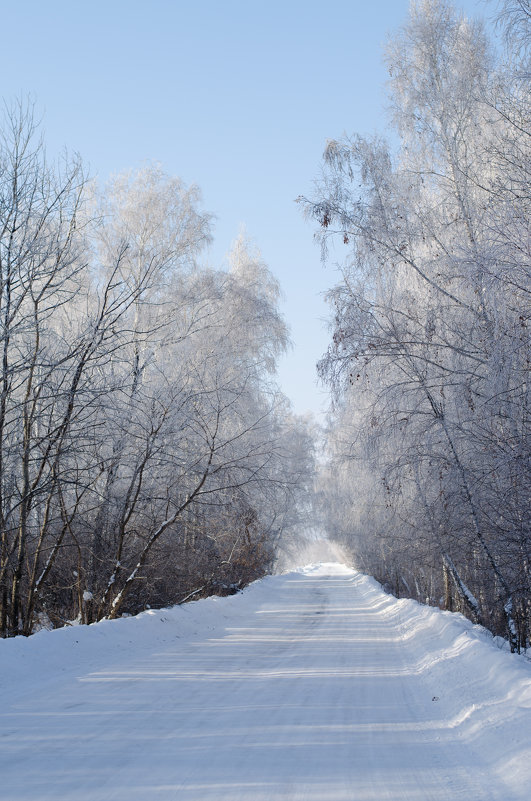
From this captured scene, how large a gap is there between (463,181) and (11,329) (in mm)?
7597

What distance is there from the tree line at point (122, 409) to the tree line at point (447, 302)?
308 centimetres

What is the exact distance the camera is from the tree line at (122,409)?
920 centimetres

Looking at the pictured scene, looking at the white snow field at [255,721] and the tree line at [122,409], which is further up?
the tree line at [122,409]

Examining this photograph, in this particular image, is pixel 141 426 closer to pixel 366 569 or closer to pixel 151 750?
pixel 151 750

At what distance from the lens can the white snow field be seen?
374cm

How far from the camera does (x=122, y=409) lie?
10680mm

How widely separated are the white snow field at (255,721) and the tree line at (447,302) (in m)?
2.23

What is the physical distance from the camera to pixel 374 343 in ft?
33.0

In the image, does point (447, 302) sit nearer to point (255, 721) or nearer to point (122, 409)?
point (122, 409)

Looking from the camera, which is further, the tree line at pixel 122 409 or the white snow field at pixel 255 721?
the tree line at pixel 122 409

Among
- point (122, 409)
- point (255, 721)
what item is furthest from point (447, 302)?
point (255, 721)

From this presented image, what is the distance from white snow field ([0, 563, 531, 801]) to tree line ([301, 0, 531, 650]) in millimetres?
2234

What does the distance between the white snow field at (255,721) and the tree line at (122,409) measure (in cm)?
262

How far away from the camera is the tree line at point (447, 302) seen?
8039 millimetres
